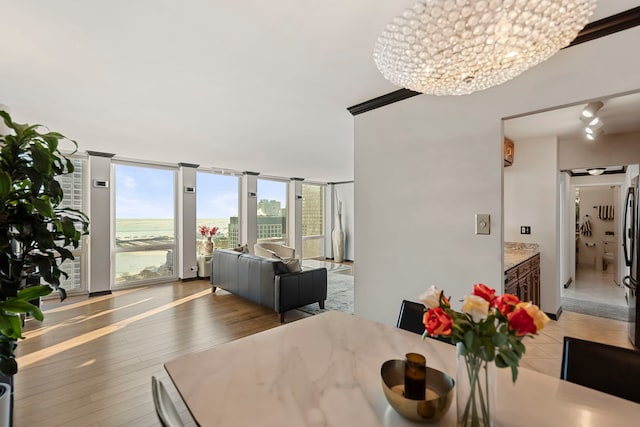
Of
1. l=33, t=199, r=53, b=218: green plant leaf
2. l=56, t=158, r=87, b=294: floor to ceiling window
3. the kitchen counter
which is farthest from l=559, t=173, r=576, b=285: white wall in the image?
l=56, t=158, r=87, b=294: floor to ceiling window

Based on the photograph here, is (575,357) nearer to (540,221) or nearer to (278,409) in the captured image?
(278,409)

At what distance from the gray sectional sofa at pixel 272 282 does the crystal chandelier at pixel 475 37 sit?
3.00m

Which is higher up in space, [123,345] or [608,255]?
[608,255]

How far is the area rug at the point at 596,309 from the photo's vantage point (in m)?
3.62

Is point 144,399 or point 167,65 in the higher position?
point 167,65

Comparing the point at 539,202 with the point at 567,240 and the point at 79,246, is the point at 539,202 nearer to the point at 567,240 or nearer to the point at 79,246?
the point at 567,240

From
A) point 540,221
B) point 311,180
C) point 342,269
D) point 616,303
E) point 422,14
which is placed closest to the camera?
point 422,14

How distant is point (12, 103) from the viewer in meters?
2.62

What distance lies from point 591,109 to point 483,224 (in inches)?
68.2

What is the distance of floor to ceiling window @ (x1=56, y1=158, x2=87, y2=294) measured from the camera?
4.70 metres

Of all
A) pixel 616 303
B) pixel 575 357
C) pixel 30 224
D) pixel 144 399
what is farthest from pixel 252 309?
pixel 616 303

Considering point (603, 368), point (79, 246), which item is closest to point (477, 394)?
point (603, 368)

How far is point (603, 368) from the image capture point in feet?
3.51

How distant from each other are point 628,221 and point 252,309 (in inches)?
188
